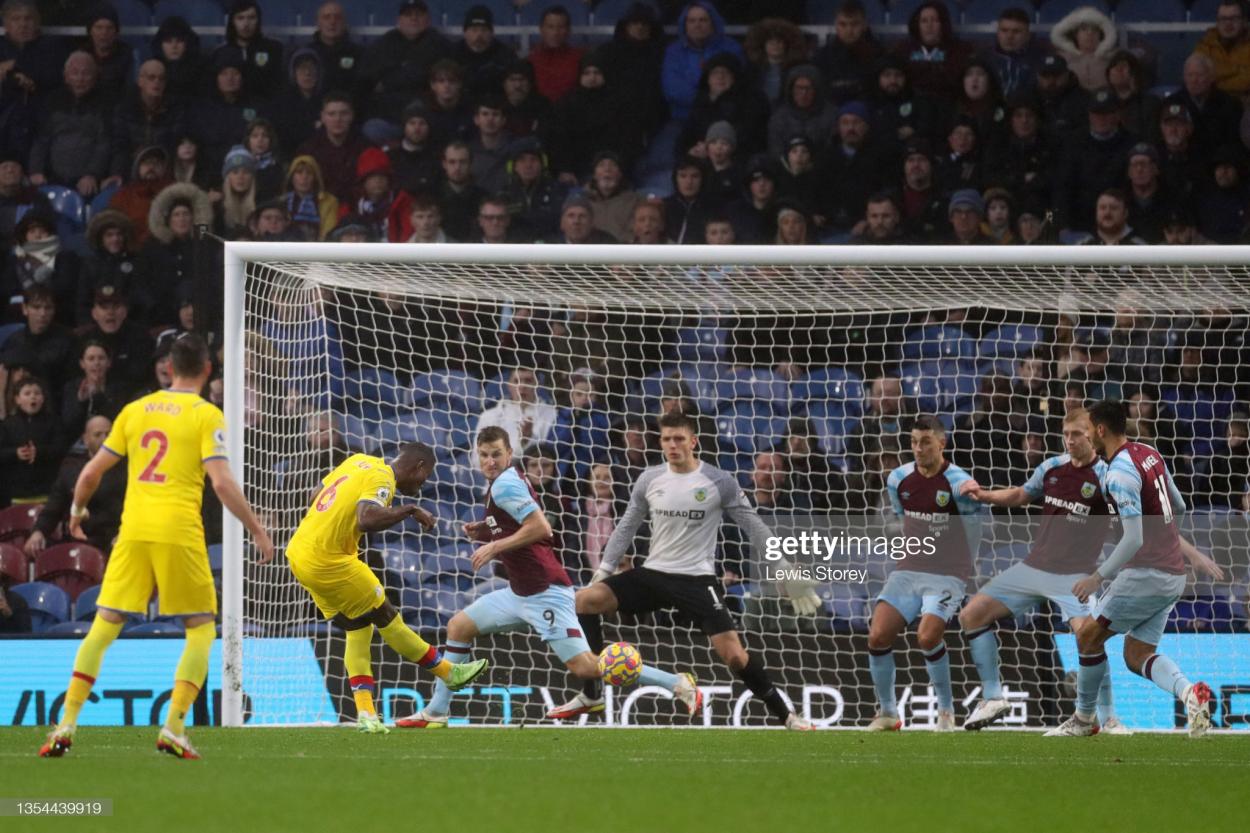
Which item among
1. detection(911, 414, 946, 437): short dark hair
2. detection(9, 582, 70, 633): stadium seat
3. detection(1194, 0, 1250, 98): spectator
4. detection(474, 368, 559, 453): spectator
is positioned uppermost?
detection(1194, 0, 1250, 98): spectator

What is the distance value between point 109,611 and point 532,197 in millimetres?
7267

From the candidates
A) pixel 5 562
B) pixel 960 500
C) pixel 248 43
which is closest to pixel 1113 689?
pixel 960 500

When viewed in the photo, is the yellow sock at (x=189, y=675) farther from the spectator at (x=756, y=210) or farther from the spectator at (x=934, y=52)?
the spectator at (x=934, y=52)

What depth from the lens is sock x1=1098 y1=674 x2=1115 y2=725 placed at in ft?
33.7

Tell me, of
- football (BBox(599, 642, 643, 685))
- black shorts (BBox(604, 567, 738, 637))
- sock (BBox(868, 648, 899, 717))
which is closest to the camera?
football (BBox(599, 642, 643, 685))

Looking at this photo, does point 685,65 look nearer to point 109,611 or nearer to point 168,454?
point 168,454

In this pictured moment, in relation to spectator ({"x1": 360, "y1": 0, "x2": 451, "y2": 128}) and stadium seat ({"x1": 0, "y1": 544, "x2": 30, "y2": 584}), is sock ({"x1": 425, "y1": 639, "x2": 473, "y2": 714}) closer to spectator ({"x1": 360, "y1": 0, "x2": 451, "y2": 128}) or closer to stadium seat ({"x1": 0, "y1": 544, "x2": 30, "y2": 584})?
stadium seat ({"x1": 0, "y1": 544, "x2": 30, "y2": 584})

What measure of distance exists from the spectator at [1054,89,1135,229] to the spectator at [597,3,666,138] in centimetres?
337

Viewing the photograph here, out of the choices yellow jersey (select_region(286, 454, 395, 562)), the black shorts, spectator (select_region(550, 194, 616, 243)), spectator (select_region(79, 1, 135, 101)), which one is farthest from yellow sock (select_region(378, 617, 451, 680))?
spectator (select_region(79, 1, 135, 101))

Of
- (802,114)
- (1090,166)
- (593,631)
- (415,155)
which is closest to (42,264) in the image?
(415,155)

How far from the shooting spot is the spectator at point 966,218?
42.3 ft

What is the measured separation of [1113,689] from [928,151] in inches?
183

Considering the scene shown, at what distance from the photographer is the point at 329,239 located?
13469 mm

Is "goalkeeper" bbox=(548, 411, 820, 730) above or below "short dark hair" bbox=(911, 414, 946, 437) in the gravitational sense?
below
